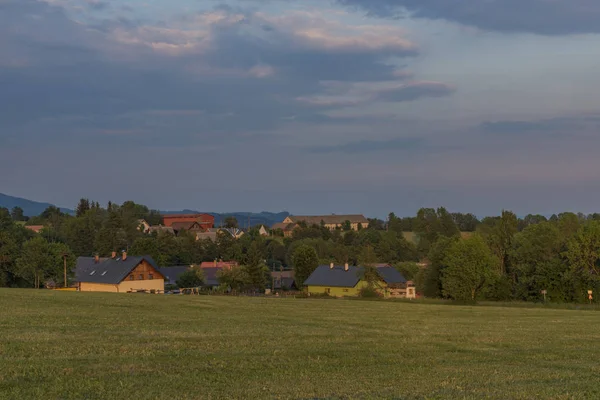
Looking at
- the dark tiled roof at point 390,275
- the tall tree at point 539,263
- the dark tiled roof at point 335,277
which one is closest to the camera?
the tall tree at point 539,263

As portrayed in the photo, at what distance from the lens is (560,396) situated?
442 inches

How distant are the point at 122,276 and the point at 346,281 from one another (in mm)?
32991

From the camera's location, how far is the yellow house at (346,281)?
88.6m

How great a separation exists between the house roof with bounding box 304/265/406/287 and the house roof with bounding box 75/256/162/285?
993 inches

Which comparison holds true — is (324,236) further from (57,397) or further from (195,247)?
(57,397)

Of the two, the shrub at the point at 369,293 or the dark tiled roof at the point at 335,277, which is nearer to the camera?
the shrub at the point at 369,293

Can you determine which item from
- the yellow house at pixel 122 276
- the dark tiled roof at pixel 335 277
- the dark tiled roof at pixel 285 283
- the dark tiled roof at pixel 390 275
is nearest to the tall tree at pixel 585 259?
the dark tiled roof at pixel 390 275

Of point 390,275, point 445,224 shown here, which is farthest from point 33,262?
point 445,224

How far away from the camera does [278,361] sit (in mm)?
15625

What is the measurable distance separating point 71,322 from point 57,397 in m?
13.2

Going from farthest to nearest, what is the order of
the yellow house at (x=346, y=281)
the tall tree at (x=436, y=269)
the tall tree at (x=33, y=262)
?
the tall tree at (x=436, y=269), the yellow house at (x=346, y=281), the tall tree at (x=33, y=262)

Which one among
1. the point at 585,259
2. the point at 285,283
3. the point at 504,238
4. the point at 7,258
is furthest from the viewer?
the point at 285,283

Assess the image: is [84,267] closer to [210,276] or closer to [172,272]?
[172,272]

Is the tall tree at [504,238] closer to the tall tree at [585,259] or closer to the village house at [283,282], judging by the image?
the tall tree at [585,259]
